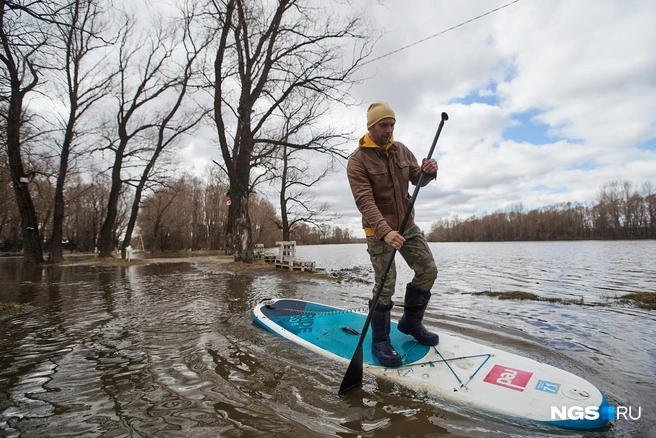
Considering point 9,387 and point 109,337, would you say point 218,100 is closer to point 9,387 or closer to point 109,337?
point 109,337

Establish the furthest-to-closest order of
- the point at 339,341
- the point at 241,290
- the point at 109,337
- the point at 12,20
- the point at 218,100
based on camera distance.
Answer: the point at 218,100 → the point at 241,290 → the point at 12,20 → the point at 109,337 → the point at 339,341

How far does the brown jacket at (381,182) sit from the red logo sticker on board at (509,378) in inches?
60.8

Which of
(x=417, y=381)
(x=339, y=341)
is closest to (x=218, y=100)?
(x=339, y=341)

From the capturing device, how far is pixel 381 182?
3.40m

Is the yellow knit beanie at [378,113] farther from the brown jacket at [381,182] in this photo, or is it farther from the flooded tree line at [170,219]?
the flooded tree line at [170,219]

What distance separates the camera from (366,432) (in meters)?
2.22

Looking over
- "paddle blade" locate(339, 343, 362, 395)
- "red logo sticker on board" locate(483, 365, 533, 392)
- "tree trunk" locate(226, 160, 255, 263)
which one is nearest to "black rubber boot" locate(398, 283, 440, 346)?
"red logo sticker on board" locate(483, 365, 533, 392)

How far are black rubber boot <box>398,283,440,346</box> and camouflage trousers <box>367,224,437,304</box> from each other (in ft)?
0.28

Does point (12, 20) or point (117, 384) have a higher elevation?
point (12, 20)

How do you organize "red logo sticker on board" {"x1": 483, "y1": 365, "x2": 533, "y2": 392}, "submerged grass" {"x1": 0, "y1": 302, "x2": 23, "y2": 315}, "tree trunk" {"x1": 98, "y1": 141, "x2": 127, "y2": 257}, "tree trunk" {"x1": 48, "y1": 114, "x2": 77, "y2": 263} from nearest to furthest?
"red logo sticker on board" {"x1": 483, "y1": 365, "x2": 533, "y2": 392}, "submerged grass" {"x1": 0, "y1": 302, "x2": 23, "y2": 315}, "tree trunk" {"x1": 48, "y1": 114, "x2": 77, "y2": 263}, "tree trunk" {"x1": 98, "y1": 141, "x2": 127, "y2": 257}

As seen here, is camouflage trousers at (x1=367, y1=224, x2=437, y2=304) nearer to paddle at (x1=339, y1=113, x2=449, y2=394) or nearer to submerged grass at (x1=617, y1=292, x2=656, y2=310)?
paddle at (x1=339, y1=113, x2=449, y2=394)

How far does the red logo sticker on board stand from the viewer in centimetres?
268

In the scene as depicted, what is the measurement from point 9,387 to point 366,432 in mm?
3032

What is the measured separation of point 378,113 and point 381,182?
69 centimetres
